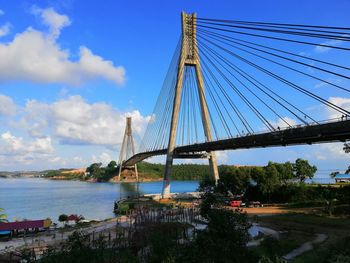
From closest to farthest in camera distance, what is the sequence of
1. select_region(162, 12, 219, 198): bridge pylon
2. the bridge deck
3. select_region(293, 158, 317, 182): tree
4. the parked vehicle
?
the bridge deck → the parked vehicle → select_region(162, 12, 219, 198): bridge pylon → select_region(293, 158, 317, 182): tree

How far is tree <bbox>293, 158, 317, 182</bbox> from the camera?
2916 inches

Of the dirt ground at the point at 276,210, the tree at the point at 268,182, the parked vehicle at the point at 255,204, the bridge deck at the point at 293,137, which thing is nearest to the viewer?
the bridge deck at the point at 293,137

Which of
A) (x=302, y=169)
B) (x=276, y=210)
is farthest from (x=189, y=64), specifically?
(x=302, y=169)

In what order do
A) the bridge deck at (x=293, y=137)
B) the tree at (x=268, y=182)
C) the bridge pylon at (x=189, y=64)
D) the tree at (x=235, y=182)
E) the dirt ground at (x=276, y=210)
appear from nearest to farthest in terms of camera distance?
the bridge deck at (x=293, y=137)
the dirt ground at (x=276, y=210)
the tree at (x=268, y=182)
the bridge pylon at (x=189, y=64)
the tree at (x=235, y=182)

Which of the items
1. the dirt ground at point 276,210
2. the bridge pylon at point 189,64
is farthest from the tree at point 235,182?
the dirt ground at point 276,210

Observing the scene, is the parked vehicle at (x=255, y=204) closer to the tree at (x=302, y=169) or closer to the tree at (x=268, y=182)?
the tree at (x=268, y=182)

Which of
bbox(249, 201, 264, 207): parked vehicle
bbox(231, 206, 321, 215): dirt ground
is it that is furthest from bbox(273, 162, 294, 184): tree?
bbox(231, 206, 321, 215): dirt ground

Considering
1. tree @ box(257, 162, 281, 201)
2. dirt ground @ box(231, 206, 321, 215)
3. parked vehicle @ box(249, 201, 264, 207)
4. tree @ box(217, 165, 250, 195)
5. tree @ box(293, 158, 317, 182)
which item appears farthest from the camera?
tree @ box(293, 158, 317, 182)

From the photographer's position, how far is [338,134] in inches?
1254

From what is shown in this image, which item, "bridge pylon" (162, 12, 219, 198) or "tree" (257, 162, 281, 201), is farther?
"bridge pylon" (162, 12, 219, 198)

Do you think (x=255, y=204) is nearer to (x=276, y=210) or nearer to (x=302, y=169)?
(x=276, y=210)

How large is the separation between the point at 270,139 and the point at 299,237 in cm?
1341

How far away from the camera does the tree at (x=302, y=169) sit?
74.1 meters

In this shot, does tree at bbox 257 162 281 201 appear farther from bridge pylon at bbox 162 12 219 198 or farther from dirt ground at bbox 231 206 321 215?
bridge pylon at bbox 162 12 219 198
